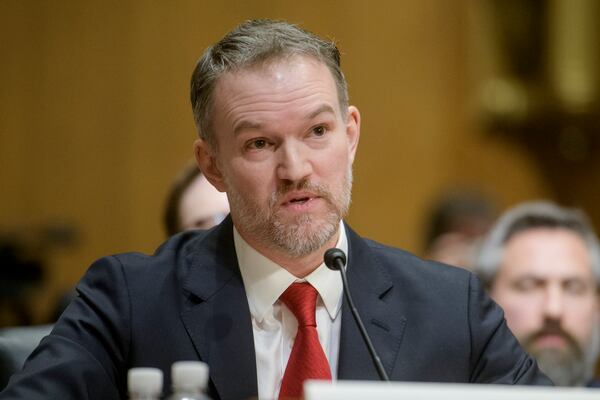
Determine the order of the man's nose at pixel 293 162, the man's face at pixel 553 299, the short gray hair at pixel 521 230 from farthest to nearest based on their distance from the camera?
the short gray hair at pixel 521 230
the man's face at pixel 553 299
the man's nose at pixel 293 162

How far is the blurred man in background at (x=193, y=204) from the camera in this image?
3893 mm

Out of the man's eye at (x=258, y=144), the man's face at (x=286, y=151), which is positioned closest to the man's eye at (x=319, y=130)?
the man's face at (x=286, y=151)

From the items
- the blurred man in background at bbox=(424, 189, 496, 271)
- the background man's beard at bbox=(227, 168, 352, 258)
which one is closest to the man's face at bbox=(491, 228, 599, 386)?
the blurred man in background at bbox=(424, 189, 496, 271)

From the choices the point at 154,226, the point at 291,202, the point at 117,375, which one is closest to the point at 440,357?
the point at 291,202

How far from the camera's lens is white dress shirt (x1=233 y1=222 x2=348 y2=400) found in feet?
8.87

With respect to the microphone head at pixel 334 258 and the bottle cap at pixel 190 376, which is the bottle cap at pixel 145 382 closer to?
the bottle cap at pixel 190 376

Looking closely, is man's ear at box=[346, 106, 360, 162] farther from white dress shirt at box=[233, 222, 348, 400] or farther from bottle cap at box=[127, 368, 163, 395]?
bottle cap at box=[127, 368, 163, 395]

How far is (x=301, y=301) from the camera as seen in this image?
8.94 ft

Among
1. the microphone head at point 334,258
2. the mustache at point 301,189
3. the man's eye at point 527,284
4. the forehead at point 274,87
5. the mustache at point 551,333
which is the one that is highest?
the forehead at point 274,87

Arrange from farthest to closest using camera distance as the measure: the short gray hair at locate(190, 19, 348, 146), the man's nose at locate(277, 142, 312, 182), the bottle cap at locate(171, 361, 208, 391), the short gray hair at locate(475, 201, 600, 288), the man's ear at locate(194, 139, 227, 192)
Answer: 1. the short gray hair at locate(475, 201, 600, 288)
2. the man's ear at locate(194, 139, 227, 192)
3. the short gray hair at locate(190, 19, 348, 146)
4. the man's nose at locate(277, 142, 312, 182)
5. the bottle cap at locate(171, 361, 208, 391)

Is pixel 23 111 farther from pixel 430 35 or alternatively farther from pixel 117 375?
pixel 117 375

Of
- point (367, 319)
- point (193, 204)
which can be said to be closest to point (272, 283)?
point (367, 319)

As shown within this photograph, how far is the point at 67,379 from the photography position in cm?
252

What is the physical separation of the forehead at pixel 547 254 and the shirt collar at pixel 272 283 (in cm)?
171
